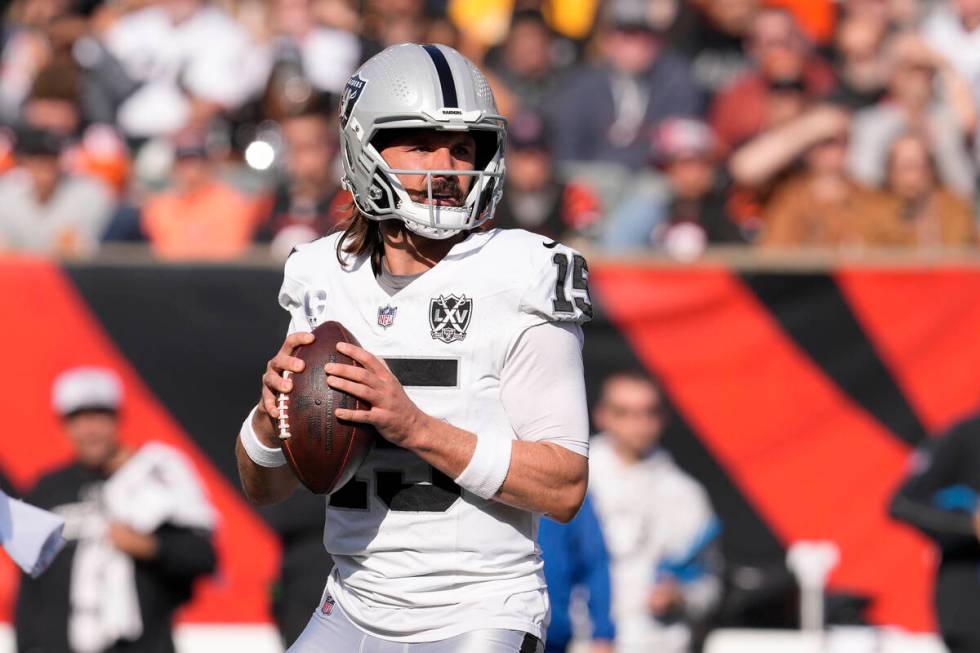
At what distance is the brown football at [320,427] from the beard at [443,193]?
362 millimetres

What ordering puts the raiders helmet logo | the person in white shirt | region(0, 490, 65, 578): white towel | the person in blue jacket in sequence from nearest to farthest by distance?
the raiders helmet logo < region(0, 490, 65, 578): white towel < the person in blue jacket < the person in white shirt

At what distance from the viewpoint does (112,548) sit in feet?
22.1

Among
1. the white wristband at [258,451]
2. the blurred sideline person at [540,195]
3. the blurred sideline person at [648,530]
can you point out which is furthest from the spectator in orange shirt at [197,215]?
the white wristband at [258,451]

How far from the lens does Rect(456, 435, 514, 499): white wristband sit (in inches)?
138

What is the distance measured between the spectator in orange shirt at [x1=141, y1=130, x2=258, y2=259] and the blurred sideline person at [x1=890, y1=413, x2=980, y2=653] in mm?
3609

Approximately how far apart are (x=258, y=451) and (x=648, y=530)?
3748mm

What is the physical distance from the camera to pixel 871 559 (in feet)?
25.6

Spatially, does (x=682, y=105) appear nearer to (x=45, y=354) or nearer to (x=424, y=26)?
(x=424, y=26)

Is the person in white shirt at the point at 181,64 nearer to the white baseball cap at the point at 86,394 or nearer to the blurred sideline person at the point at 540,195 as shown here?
the blurred sideline person at the point at 540,195

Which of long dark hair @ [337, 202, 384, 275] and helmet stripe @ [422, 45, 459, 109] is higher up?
helmet stripe @ [422, 45, 459, 109]

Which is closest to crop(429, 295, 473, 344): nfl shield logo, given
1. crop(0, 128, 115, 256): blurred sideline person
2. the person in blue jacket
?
the person in blue jacket

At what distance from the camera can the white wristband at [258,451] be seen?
3.78 metres

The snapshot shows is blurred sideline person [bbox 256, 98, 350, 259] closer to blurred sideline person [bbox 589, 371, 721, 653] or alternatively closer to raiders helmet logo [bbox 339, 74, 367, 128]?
blurred sideline person [bbox 589, 371, 721, 653]

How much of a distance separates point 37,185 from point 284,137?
1.40 m
